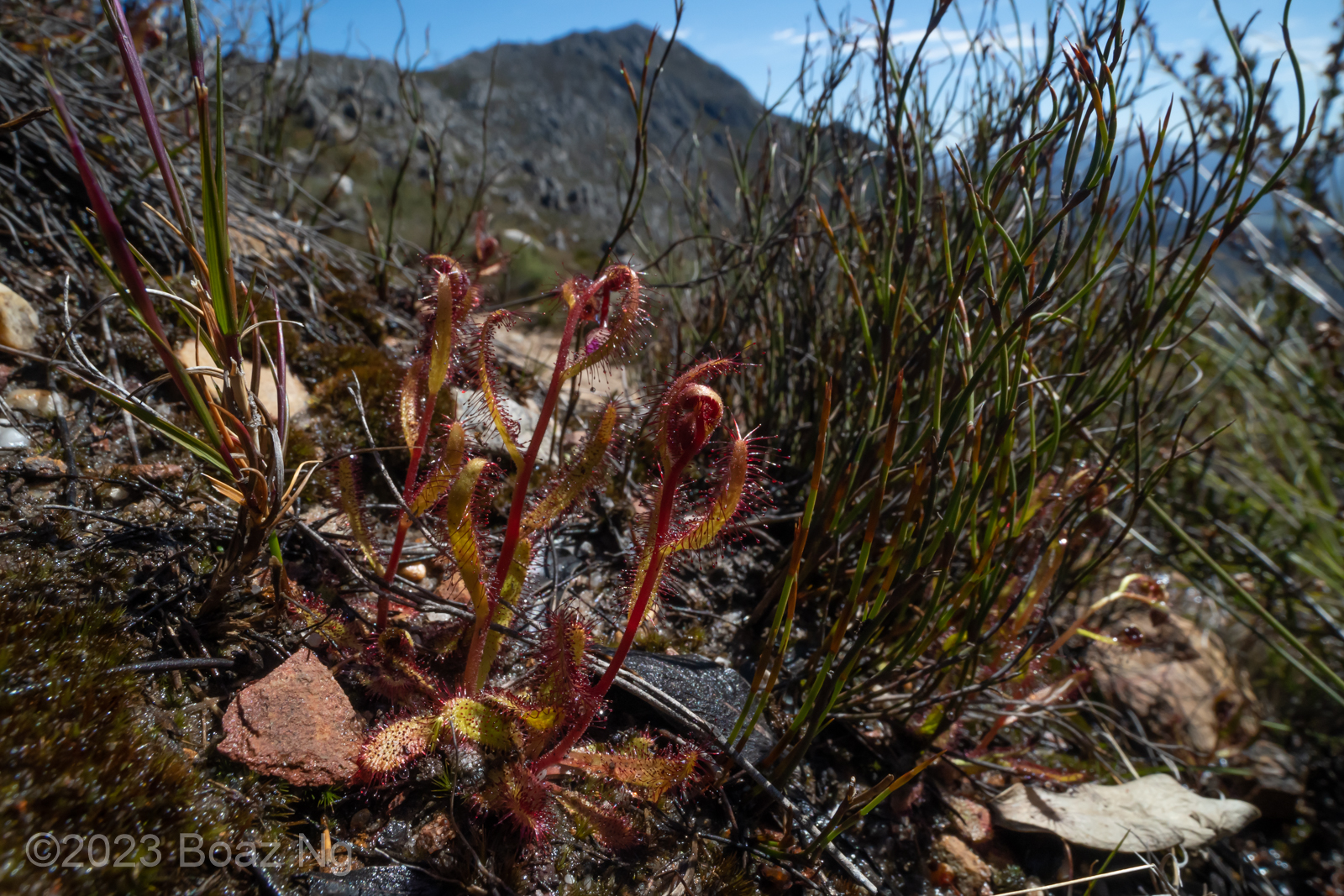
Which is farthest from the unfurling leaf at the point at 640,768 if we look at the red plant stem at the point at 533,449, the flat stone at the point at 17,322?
the flat stone at the point at 17,322

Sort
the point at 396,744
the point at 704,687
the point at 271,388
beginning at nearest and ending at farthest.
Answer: the point at 396,744, the point at 704,687, the point at 271,388

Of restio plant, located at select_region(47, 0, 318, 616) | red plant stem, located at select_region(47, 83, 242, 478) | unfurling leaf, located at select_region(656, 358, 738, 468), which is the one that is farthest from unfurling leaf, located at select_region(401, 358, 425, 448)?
unfurling leaf, located at select_region(656, 358, 738, 468)

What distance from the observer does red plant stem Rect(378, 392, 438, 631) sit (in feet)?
4.64

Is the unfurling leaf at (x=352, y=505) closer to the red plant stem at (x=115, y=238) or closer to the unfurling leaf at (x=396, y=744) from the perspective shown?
the red plant stem at (x=115, y=238)

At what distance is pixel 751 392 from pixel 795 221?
73 cm

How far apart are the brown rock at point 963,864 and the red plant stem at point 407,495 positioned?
1509 millimetres

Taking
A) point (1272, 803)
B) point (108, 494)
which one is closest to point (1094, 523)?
point (1272, 803)

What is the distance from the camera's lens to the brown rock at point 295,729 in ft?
3.98

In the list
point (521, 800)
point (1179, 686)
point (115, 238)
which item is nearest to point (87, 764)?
point (521, 800)

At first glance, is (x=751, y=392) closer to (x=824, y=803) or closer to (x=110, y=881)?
(x=824, y=803)

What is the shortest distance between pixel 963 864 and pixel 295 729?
163cm

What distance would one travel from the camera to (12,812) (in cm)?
95

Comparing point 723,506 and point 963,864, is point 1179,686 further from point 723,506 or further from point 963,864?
point 723,506

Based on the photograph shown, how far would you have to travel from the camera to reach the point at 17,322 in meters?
1.79
